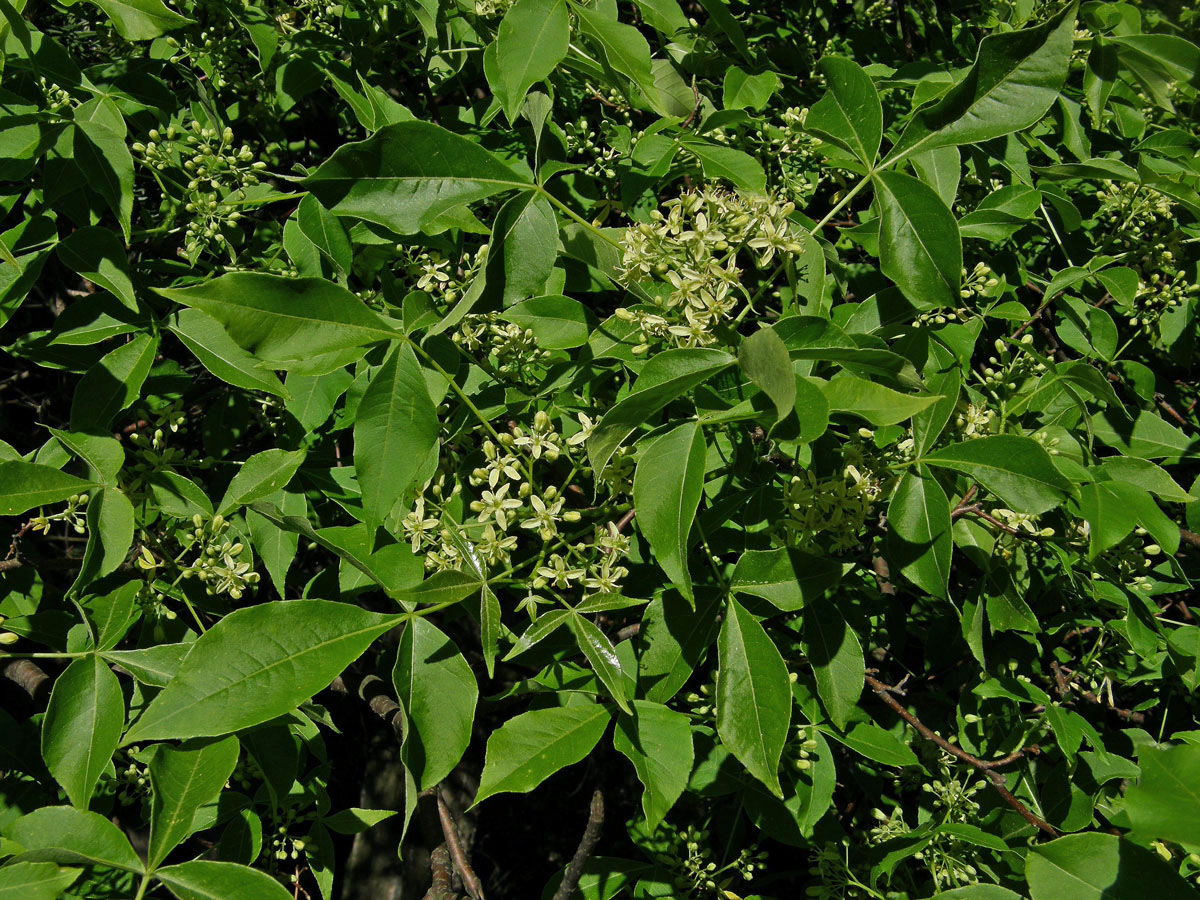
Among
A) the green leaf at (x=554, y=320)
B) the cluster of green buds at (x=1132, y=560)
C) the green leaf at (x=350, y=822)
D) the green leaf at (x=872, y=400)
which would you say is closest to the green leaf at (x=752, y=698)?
the green leaf at (x=872, y=400)

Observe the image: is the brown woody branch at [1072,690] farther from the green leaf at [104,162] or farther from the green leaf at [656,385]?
the green leaf at [104,162]

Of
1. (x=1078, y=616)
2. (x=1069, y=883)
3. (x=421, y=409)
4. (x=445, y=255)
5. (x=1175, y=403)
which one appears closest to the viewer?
(x=1069, y=883)

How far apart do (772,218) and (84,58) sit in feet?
9.22

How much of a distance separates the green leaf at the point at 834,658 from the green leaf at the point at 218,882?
0.99 meters

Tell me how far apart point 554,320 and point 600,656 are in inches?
26.9

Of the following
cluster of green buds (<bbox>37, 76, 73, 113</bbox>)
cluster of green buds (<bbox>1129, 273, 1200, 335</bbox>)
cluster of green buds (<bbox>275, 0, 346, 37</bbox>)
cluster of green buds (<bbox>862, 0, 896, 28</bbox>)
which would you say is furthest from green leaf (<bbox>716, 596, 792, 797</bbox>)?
cluster of green buds (<bbox>862, 0, 896, 28</bbox>)

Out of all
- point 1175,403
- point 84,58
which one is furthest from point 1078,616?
point 84,58

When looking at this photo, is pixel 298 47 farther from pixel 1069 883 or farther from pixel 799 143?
pixel 1069 883

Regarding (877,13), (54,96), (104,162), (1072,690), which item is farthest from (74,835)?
(877,13)

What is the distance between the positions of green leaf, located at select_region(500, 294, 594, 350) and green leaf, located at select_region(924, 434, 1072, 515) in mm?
736

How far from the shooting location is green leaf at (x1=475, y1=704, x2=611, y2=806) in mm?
1308

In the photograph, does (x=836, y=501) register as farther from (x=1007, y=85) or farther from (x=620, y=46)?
(x=620, y=46)

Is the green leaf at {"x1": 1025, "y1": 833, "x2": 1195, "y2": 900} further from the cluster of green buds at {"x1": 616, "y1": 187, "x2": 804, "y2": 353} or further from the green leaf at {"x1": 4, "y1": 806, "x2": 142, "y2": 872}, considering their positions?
the green leaf at {"x1": 4, "y1": 806, "x2": 142, "y2": 872}

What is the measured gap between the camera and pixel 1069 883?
1.19 metres
